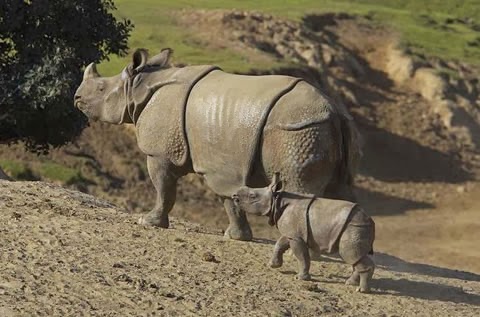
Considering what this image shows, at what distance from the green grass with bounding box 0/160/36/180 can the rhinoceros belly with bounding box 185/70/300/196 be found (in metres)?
11.8

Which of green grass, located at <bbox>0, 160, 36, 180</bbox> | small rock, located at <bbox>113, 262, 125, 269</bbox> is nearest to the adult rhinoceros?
small rock, located at <bbox>113, 262, 125, 269</bbox>

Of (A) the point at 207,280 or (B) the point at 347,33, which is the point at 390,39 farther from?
(A) the point at 207,280

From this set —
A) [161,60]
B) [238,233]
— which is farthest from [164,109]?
[238,233]

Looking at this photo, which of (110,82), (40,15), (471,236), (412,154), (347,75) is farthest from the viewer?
(347,75)

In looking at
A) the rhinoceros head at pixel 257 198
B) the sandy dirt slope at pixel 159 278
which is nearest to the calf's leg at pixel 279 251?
the sandy dirt slope at pixel 159 278

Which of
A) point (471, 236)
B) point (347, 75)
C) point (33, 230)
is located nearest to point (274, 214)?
point (33, 230)

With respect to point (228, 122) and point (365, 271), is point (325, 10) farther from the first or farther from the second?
point (365, 271)

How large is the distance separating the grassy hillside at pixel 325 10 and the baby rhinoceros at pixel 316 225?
1713 cm

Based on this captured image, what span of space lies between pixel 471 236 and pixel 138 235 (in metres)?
16.7

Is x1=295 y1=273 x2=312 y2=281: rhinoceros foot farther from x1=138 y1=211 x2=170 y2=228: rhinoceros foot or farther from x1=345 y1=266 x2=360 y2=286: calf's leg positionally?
x1=138 y1=211 x2=170 y2=228: rhinoceros foot

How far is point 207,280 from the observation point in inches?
423

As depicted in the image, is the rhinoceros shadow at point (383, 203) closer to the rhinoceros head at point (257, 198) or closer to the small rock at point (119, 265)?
the rhinoceros head at point (257, 198)

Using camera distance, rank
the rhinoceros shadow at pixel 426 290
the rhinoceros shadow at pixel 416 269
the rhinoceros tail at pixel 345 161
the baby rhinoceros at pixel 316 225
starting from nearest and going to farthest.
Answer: the baby rhinoceros at pixel 316 225 < the rhinoceros tail at pixel 345 161 < the rhinoceros shadow at pixel 426 290 < the rhinoceros shadow at pixel 416 269

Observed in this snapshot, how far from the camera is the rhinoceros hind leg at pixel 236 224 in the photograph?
12950 mm
